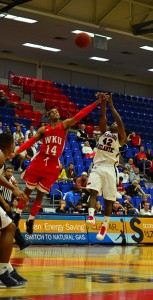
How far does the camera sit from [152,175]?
27.9 meters

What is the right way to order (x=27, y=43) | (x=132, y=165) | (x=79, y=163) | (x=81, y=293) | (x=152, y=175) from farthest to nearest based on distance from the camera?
(x=27, y=43)
(x=152, y=175)
(x=132, y=165)
(x=79, y=163)
(x=81, y=293)

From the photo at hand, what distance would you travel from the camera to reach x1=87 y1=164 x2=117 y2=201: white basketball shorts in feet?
38.9

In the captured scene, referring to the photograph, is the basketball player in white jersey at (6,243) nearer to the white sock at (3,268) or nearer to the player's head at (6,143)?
the white sock at (3,268)

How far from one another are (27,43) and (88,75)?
7.11 m

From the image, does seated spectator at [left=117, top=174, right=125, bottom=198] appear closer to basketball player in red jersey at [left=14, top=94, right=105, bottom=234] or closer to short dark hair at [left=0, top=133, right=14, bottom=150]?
basketball player in red jersey at [left=14, top=94, right=105, bottom=234]

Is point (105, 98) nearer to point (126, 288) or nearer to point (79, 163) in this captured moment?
point (126, 288)

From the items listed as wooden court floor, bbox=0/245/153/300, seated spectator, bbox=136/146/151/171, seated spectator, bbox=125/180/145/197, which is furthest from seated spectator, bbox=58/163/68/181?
wooden court floor, bbox=0/245/153/300

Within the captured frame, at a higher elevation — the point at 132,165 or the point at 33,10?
the point at 33,10

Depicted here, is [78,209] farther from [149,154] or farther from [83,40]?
[149,154]

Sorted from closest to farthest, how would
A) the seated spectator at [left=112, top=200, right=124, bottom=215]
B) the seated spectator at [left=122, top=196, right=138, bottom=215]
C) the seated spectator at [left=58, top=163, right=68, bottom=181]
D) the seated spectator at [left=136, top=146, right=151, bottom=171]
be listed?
the seated spectator at [left=112, top=200, right=124, bottom=215] → the seated spectator at [left=122, top=196, right=138, bottom=215] → the seated spectator at [left=58, top=163, right=68, bottom=181] → the seated spectator at [left=136, top=146, right=151, bottom=171]

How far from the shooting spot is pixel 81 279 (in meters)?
7.74

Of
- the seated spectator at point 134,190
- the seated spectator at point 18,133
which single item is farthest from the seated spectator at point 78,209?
the seated spectator at point 134,190

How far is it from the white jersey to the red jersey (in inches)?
34.3

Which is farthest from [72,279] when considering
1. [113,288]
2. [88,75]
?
[88,75]
